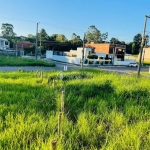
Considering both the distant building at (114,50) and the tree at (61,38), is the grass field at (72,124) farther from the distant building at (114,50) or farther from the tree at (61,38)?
the tree at (61,38)

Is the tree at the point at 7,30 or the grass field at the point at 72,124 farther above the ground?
the tree at the point at 7,30

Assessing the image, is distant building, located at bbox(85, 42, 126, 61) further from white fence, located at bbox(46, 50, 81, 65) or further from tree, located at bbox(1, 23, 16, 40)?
tree, located at bbox(1, 23, 16, 40)

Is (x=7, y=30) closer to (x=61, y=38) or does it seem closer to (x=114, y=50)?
(x=61, y=38)

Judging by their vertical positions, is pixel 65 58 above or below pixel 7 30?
below

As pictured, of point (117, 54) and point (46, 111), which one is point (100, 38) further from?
point (46, 111)

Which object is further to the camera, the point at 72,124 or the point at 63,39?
the point at 63,39

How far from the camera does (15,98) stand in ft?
14.7

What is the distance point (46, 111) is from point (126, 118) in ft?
5.79

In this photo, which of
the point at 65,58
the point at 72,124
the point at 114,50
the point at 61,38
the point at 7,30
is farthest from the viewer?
the point at 7,30

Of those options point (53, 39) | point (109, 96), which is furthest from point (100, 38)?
point (109, 96)

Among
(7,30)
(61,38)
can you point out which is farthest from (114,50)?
(7,30)

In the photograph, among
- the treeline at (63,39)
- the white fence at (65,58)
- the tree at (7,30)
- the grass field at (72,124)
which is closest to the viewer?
the grass field at (72,124)

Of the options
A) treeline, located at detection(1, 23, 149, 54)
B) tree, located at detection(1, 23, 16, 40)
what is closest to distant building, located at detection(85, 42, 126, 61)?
treeline, located at detection(1, 23, 149, 54)

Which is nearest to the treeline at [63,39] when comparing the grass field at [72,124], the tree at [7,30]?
the tree at [7,30]
